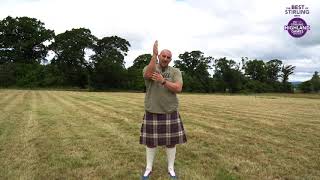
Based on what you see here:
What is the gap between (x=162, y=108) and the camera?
5.83 metres

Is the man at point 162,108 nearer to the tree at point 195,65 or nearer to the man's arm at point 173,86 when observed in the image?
the man's arm at point 173,86

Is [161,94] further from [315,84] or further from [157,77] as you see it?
[315,84]

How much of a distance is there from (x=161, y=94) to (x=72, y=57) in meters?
67.6

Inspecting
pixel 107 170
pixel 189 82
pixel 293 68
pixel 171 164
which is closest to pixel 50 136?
pixel 107 170

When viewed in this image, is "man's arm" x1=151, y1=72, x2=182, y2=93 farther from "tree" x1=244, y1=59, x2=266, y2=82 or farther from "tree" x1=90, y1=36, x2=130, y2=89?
"tree" x1=244, y1=59, x2=266, y2=82

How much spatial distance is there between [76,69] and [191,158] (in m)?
66.6

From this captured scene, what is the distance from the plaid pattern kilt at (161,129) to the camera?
5922mm

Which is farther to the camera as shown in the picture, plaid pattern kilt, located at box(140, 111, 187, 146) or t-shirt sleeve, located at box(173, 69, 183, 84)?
plaid pattern kilt, located at box(140, 111, 187, 146)

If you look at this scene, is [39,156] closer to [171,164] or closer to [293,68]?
[171,164]

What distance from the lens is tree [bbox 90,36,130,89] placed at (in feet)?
226

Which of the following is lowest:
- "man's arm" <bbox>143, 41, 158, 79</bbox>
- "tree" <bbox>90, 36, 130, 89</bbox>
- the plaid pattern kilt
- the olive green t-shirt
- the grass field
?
the grass field

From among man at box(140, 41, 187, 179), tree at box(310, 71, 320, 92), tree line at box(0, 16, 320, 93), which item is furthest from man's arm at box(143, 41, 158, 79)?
tree at box(310, 71, 320, 92)

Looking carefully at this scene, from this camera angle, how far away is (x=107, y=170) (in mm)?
6477

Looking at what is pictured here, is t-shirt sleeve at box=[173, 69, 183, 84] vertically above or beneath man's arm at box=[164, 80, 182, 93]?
above
